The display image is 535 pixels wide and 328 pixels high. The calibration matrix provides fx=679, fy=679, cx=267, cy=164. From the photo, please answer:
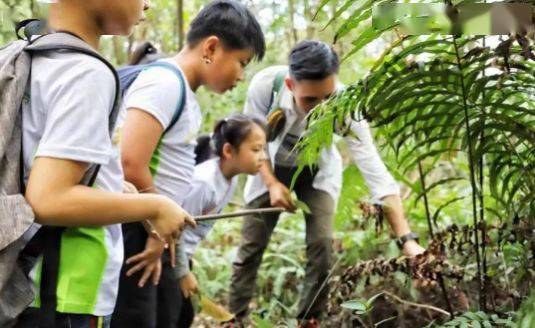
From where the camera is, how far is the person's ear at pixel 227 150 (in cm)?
334

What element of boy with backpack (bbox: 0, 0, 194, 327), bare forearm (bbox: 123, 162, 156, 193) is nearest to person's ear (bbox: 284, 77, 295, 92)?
bare forearm (bbox: 123, 162, 156, 193)

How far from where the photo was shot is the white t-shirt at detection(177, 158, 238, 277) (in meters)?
3.05

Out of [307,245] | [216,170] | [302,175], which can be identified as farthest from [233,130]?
[307,245]

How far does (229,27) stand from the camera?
275cm

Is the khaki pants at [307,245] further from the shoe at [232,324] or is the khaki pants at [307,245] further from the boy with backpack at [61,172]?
the boy with backpack at [61,172]

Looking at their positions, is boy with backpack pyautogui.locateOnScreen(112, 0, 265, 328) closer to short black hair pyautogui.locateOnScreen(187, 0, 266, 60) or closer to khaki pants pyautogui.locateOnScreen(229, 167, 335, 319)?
short black hair pyautogui.locateOnScreen(187, 0, 266, 60)

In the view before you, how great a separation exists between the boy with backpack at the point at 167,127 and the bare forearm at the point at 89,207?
2.59ft

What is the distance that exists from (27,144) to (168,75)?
1026 mm

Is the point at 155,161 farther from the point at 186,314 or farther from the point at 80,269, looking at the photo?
the point at 80,269

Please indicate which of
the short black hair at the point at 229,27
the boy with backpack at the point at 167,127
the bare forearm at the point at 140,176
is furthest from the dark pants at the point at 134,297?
the short black hair at the point at 229,27

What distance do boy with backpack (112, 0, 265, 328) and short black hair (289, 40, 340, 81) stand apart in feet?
2.63

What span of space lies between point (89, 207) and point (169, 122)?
1.01 metres

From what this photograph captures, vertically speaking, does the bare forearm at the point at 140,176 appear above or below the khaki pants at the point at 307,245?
above

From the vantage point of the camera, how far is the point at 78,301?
157 centimetres
